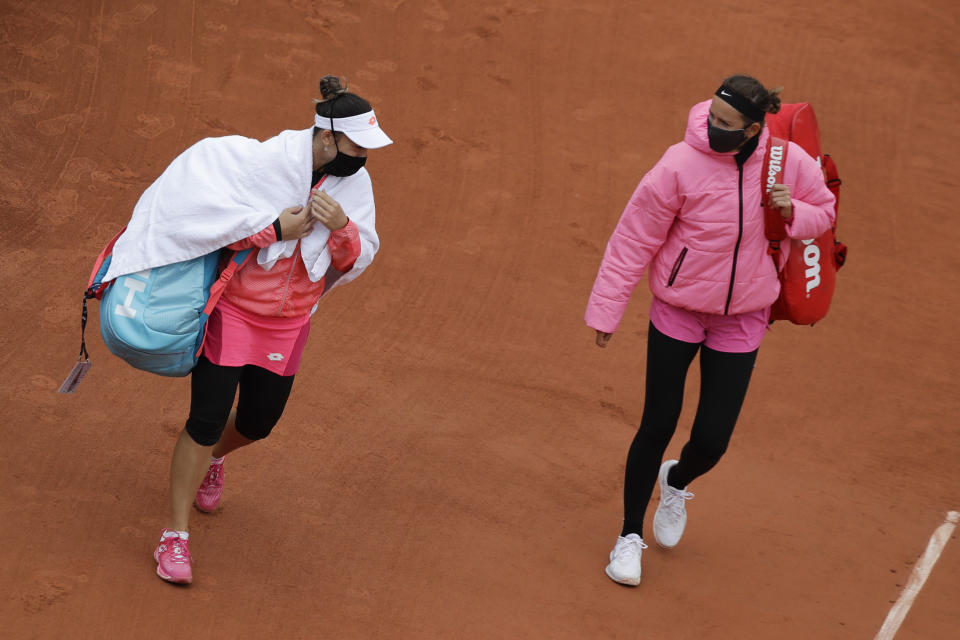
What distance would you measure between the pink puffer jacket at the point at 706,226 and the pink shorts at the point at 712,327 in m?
0.10

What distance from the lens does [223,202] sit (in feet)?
12.7

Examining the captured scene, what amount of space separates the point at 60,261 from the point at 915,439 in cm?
575

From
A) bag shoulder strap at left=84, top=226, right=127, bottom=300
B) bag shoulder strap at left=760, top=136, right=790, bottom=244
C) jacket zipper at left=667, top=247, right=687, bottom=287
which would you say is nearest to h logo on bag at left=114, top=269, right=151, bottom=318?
bag shoulder strap at left=84, top=226, right=127, bottom=300

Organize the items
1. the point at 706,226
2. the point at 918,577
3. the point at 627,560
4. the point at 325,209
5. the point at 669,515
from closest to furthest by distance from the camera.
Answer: the point at 325,209
the point at 706,226
the point at 627,560
the point at 669,515
the point at 918,577

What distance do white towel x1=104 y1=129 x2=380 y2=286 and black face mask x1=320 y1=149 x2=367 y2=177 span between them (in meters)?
0.05

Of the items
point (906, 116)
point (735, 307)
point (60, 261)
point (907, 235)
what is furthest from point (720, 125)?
point (906, 116)

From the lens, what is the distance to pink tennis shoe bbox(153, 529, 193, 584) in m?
4.23

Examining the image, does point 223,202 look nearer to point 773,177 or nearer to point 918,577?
point 773,177

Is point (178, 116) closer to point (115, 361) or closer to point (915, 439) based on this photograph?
point (115, 361)

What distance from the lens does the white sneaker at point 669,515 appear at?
16.5ft

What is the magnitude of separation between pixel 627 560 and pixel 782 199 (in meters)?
1.78

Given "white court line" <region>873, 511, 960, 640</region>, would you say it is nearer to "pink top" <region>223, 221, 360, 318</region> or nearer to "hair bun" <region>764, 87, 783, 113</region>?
"hair bun" <region>764, 87, 783, 113</region>

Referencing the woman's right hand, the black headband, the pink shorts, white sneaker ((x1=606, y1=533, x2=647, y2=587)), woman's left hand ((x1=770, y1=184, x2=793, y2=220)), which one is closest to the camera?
the woman's right hand

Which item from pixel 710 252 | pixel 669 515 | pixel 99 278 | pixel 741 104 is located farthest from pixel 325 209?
pixel 669 515
